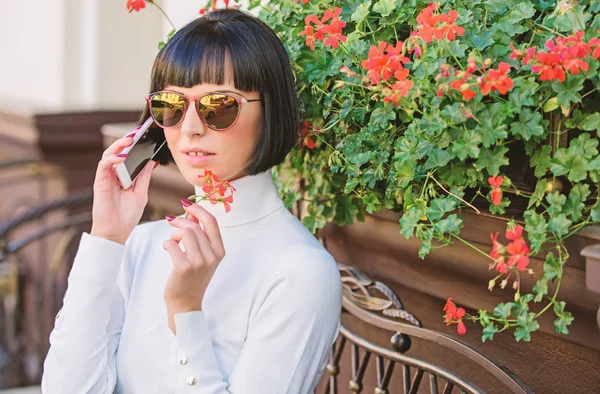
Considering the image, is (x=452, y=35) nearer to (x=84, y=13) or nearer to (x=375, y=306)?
(x=375, y=306)

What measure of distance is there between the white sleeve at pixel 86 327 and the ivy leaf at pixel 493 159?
0.78 meters

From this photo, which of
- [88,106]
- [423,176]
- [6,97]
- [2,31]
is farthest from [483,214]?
[2,31]

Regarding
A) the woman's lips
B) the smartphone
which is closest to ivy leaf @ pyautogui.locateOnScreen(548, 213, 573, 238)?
the woman's lips

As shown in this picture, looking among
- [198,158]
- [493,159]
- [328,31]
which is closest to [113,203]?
[198,158]

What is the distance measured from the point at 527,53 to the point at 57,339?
1088mm

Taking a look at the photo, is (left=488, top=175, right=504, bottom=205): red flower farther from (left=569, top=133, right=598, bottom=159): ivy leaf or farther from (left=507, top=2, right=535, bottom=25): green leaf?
(left=507, top=2, right=535, bottom=25): green leaf

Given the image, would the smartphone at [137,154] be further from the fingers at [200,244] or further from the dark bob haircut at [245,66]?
the fingers at [200,244]

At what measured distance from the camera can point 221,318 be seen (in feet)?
5.79

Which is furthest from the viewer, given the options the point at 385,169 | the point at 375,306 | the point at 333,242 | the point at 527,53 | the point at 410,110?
the point at 333,242

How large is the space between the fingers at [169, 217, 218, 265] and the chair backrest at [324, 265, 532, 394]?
54 centimetres

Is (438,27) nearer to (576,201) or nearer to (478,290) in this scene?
(576,201)

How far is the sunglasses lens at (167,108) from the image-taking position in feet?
5.61

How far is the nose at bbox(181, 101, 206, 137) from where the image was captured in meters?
1.69

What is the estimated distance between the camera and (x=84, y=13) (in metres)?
6.26
